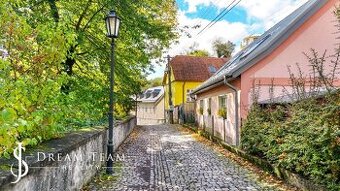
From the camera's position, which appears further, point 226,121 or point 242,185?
point 226,121

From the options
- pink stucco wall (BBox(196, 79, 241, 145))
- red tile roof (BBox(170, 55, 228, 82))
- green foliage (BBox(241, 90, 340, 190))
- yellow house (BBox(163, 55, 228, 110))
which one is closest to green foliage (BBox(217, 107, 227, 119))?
pink stucco wall (BBox(196, 79, 241, 145))

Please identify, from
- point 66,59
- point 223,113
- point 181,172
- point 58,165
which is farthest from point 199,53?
point 58,165

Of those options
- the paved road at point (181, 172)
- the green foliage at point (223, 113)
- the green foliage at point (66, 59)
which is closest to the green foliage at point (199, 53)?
the green foliage at point (66, 59)

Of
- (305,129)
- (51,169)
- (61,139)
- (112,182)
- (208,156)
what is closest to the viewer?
(51,169)

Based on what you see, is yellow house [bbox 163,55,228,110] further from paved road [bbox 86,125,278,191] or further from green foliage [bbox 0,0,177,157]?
paved road [bbox 86,125,278,191]

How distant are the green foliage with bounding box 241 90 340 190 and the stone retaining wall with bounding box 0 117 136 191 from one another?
4231 mm

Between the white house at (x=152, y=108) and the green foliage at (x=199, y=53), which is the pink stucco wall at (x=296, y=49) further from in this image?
the green foliage at (x=199, y=53)

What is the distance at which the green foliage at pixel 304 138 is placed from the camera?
Answer: 573cm

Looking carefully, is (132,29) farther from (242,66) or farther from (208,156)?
(208,156)

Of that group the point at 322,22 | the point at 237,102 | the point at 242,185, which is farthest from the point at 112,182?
the point at 322,22

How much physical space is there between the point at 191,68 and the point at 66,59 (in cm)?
3312

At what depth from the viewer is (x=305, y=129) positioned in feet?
22.2

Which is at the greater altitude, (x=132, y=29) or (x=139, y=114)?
(x=132, y=29)

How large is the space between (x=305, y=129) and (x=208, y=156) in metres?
4.90
